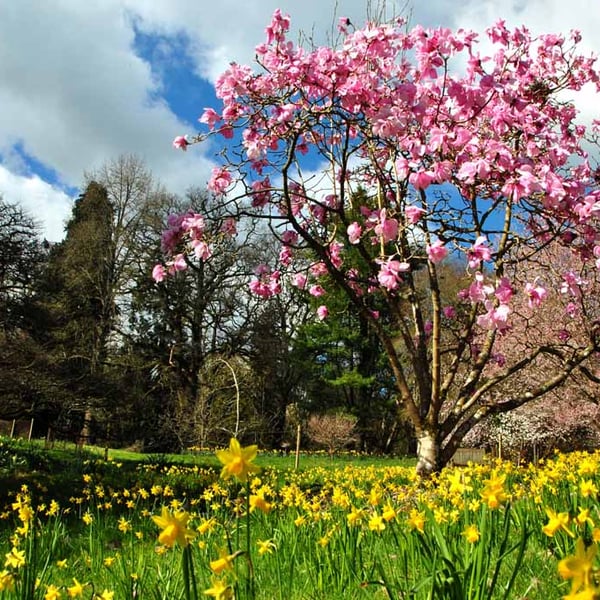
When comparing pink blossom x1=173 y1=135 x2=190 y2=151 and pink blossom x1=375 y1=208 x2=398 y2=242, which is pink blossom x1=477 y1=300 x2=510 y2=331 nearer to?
pink blossom x1=375 y1=208 x2=398 y2=242

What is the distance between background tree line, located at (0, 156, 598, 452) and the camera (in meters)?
16.7

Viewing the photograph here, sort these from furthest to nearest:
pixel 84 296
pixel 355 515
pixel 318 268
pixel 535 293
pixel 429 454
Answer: pixel 84 296 → pixel 318 268 → pixel 429 454 → pixel 535 293 → pixel 355 515

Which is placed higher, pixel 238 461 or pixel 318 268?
pixel 318 268

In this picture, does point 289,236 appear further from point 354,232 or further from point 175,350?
point 175,350

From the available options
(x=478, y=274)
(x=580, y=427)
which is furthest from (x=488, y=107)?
(x=580, y=427)

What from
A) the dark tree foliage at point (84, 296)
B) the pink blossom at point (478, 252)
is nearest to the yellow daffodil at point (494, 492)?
the pink blossom at point (478, 252)

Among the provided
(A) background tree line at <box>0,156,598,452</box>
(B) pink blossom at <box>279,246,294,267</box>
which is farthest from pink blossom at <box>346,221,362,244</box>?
(A) background tree line at <box>0,156,598,452</box>

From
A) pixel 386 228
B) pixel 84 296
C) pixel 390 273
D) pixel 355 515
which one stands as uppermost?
pixel 84 296

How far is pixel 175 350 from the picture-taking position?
20078 millimetres

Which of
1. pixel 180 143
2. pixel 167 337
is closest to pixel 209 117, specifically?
pixel 180 143

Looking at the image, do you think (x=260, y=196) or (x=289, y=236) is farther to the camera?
(x=289, y=236)

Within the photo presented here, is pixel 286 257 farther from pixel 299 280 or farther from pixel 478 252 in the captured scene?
pixel 478 252

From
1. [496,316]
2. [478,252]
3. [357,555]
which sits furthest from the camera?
[478,252]

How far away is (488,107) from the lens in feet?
15.5
